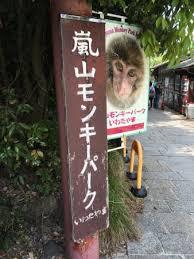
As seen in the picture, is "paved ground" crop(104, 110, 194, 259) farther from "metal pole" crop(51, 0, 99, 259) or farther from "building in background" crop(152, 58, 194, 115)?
"building in background" crop(152, 58, 194, 115)

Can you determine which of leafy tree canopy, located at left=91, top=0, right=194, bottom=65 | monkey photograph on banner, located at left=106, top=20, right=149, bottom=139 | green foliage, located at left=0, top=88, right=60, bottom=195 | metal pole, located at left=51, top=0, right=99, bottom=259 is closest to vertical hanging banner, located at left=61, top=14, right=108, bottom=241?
metal pole, located at left=51, top=0, right=99, bottom=259

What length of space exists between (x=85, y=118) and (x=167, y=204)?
2631 mm

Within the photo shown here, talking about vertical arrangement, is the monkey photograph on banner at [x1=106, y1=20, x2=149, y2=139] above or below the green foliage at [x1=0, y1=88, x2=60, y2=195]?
above

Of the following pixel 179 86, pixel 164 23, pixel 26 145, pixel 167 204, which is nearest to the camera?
pixel 164 23

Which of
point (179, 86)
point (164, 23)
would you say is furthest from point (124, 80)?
point (179, 86)

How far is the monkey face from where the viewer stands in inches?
165

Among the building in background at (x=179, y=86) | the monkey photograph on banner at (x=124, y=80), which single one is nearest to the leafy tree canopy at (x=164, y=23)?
the monkey photograph on banner at (x=124, y=80)

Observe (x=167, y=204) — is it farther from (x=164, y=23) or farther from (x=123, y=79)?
(x=164, y=23)

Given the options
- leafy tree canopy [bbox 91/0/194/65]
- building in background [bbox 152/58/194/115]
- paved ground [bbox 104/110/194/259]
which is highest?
leafy tree canopy [bbox 91/0/194/65]

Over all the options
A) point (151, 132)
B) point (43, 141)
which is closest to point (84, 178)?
point (43, 141)

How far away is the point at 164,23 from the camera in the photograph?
2.96m

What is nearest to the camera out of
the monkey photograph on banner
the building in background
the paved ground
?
the paved ground

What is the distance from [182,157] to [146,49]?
5.14 metres

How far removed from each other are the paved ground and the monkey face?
1.64m
